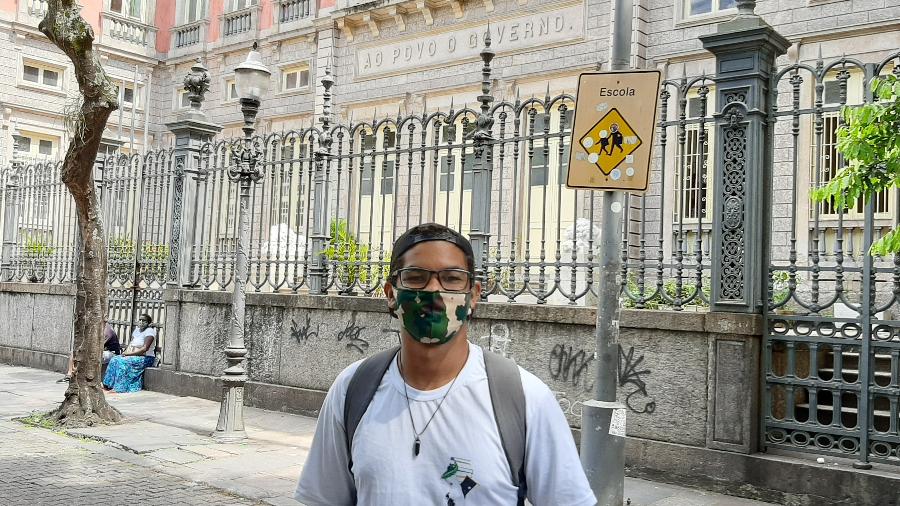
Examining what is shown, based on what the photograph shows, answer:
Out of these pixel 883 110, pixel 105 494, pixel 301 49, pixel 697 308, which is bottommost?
pixel 105 494

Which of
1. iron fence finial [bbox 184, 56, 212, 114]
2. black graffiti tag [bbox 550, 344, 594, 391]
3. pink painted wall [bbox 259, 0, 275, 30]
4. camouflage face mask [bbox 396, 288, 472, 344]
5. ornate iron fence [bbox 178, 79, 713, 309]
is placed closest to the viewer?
camouflage face mask [bbox 396, 288, 472, 344]

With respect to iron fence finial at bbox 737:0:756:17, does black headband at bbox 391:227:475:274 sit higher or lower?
lower

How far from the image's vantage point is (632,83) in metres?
5.55

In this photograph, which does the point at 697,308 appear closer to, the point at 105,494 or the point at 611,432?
the point at 611,432

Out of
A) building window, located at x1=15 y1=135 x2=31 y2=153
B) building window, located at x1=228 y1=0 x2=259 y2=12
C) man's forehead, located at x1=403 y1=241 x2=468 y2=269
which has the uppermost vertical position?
building window, located at x1=228 y1=0 x2=259 y2=12

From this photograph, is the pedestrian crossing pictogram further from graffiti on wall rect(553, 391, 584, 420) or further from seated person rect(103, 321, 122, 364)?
seated person rect(103, 321, 122, 364)

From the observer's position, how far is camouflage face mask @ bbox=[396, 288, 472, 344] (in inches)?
98.7

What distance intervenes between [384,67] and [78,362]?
13.1m

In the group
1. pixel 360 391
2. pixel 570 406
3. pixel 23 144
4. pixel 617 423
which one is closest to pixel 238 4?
A: pixel 23 144

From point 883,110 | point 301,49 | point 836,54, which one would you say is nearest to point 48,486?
point 883,110

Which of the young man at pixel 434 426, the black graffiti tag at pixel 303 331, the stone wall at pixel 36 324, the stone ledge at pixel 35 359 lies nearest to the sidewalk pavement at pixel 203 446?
the black graffiti tag at pixel 303 331

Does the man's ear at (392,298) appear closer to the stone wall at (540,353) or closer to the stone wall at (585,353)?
the stone wall at (540,353)

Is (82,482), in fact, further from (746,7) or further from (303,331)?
(746,7)

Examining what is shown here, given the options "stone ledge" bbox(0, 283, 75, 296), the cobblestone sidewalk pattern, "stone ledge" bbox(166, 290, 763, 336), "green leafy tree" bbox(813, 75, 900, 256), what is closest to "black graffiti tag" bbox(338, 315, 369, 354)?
"stone ledge" bbox(166, 290, 763, 336)
